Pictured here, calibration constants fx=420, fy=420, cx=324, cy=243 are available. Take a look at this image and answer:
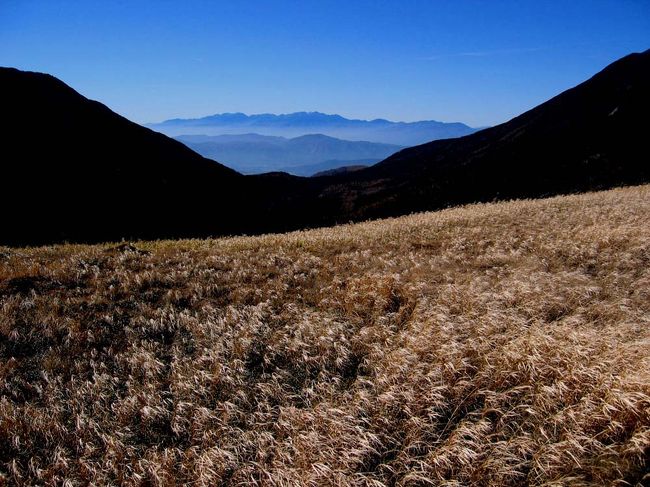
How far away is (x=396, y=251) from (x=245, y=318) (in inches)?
266

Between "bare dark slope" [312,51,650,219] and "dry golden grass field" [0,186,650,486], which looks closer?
"dry golden grass field" [0,186,650,486]

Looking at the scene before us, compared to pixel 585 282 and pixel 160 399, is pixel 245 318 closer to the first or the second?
pixel 160 399

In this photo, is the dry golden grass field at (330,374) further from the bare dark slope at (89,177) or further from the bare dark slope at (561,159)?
the bare dark slope at (89,177)

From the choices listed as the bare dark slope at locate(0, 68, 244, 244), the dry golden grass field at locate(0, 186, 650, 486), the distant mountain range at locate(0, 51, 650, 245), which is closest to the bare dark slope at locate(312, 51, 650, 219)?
the distant mountain range at locate(0, 51, 650, 245)

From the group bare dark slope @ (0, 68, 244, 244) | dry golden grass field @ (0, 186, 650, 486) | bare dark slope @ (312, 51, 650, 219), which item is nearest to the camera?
dry golden grass field @ (0, 186, 650, 486)

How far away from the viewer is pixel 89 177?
5734 cm

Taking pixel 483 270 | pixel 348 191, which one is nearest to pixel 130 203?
pixel 348 191

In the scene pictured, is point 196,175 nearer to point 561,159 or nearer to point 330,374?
point 561,159

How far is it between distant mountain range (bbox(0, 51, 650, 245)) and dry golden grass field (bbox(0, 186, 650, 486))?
3471cm

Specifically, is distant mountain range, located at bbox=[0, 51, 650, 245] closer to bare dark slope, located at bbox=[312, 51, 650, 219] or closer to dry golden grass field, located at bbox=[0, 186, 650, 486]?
bare dark slope, located at bbox=[312, 51, 650, 219]

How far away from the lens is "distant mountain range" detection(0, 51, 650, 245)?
45.6 meters

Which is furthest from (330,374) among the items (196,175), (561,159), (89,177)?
(196,175)

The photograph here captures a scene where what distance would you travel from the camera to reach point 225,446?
5.07 meters

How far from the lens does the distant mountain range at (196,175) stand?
149ft
